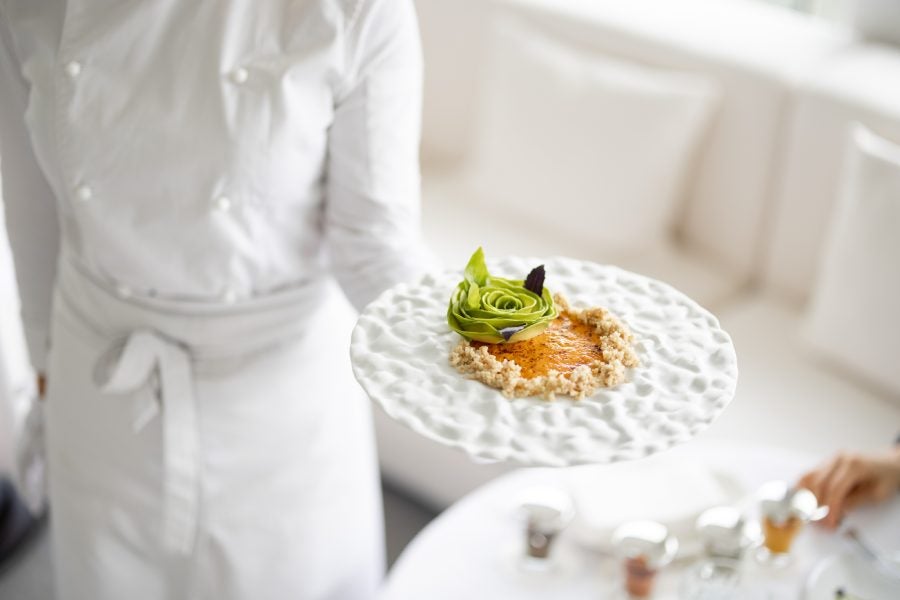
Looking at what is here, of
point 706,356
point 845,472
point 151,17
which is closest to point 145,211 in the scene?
point 151,17

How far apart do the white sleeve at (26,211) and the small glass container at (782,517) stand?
0.98 meters

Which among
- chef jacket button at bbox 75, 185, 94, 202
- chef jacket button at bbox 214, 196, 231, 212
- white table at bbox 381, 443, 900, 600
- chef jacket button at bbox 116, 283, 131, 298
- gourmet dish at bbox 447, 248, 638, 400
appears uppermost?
gourmet dish at bbox 447, 248, 638, 400

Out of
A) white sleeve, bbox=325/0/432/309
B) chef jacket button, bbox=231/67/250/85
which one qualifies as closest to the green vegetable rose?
white sleeve, bbox=325/0/432/309

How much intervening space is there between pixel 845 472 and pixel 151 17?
1013 mm

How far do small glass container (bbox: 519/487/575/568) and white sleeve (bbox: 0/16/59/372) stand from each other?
706 mm

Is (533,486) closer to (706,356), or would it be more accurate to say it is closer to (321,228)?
(321,228)

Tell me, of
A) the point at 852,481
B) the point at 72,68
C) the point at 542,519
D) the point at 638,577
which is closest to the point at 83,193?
the point at 72,68

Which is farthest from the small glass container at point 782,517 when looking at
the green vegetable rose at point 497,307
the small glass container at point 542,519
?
the green vegetable rose at point 497,307

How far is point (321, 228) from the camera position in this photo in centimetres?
119

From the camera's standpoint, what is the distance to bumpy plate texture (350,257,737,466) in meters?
0.66

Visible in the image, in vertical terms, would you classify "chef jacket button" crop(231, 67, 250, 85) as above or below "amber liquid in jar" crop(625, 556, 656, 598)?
above

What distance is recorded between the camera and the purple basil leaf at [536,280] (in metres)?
0.73

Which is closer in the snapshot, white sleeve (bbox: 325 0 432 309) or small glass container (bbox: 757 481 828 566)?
white sleeve (bbox: 325 0 432 309)

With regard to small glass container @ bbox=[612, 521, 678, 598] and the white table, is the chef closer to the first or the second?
the white table
